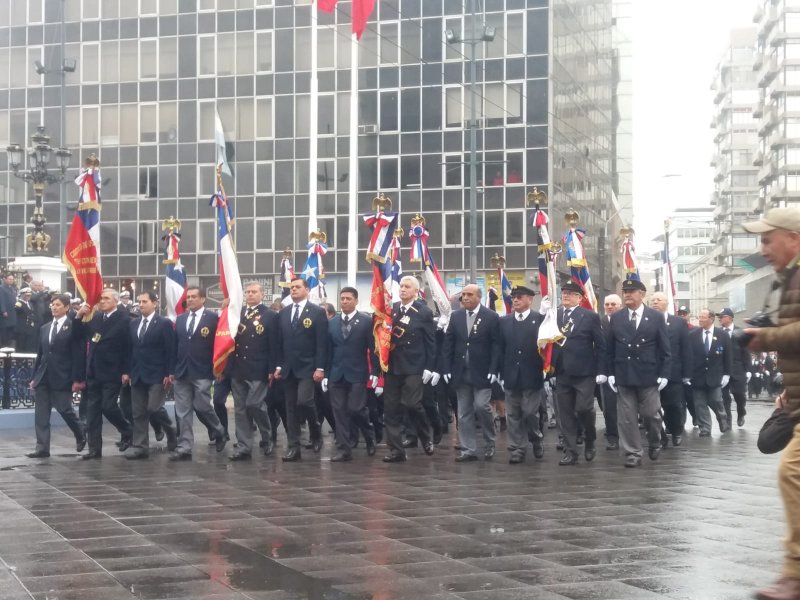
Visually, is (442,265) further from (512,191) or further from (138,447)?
(138,447)

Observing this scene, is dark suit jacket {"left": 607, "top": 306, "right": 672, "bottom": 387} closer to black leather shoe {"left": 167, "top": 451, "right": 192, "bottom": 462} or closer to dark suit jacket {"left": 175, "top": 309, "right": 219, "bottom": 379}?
dark suit jacket {"left": 175, "top": 309, "right": 219, "bottom": 379}

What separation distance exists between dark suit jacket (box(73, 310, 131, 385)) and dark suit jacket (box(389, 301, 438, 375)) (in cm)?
314

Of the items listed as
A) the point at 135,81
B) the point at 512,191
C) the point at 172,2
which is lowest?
the point at 512,191

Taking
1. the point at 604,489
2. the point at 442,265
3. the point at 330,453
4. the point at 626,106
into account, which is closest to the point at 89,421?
the point at 330,453

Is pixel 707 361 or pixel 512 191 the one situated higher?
pixel 512 191

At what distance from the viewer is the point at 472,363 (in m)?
13.6

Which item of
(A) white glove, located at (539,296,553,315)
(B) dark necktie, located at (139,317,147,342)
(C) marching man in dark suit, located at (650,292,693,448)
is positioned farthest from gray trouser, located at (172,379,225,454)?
(C) marching man in dark suit, located at (650,292,693,448)

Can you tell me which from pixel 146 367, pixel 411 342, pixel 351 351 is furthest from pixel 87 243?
pixel 411 342

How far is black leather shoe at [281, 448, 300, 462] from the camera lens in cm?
1380

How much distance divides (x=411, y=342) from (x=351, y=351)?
0.77 metres

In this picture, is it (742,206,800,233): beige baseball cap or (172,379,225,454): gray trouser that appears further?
(172,379,225,454): gray trouser

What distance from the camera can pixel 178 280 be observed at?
1755 centimetres

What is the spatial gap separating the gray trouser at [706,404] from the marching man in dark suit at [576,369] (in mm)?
5647

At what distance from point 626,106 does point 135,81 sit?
148 feet
